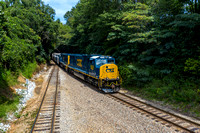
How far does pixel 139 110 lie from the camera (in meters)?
9.05

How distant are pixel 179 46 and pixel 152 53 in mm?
2680

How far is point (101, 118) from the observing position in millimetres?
8070

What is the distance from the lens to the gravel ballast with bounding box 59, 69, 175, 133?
699 cm

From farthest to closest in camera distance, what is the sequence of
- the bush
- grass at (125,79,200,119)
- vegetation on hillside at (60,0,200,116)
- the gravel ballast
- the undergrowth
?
the bush → vegetation on hillside at (60,0,200,116) → the undergrowth → grass at (125,79,200,119) → the gravel ballast

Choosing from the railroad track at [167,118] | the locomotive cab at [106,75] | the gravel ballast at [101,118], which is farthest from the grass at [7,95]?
the railroad track at [167,118]

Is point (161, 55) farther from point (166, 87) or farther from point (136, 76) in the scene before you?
point (166, 87)

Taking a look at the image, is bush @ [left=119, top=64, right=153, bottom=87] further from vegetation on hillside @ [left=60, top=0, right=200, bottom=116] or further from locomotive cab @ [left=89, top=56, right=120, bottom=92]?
locomotive cab @ [left=89, top=56, right=120, bottom=92]

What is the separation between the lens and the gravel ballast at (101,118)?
699 cm

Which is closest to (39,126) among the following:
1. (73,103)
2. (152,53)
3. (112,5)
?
(73,103)

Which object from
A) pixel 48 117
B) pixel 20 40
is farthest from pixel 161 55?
pixel 20 40

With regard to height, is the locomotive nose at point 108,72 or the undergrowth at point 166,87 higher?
the locomotive nose at point 108,72

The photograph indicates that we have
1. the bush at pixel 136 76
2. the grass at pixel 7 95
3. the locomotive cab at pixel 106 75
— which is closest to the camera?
the grass at pixel 7 95

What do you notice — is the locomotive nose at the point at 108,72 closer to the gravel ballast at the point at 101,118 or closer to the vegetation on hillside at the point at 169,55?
the vegetation on hillside at the point at 169,55

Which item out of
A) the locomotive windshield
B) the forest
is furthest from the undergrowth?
the locomotive windshield
